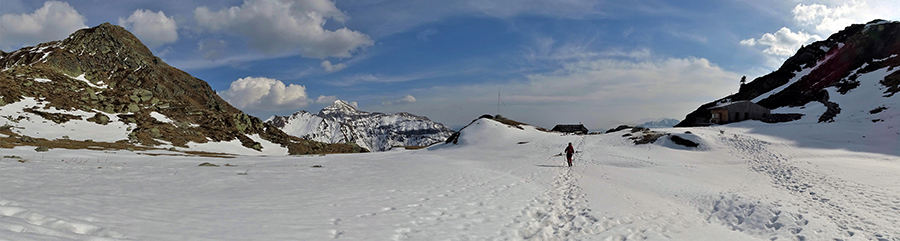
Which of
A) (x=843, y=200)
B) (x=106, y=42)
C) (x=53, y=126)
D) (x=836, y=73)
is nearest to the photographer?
(x=843, y=200)

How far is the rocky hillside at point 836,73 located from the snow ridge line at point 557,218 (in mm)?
66508

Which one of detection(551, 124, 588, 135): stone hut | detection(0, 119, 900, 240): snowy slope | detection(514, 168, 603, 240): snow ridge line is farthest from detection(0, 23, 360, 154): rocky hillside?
detection(514, 168, 603, 240): snow ridge line

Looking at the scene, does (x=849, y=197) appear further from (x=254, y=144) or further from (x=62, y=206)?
(x=254, y=144)

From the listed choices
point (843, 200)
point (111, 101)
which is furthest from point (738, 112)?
point (111, 101)

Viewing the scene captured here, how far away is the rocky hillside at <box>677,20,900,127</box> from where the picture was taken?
61225mm

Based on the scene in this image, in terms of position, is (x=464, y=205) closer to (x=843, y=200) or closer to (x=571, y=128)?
(x=843, y=200)

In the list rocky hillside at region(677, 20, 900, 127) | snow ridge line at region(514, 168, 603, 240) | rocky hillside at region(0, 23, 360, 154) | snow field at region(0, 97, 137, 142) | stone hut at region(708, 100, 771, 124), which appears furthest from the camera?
rocky hillside at region(677, 20, 900, 127)

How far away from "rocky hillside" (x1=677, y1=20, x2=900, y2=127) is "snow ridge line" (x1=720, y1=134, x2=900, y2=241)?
48377 mm

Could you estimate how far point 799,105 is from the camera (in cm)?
7012

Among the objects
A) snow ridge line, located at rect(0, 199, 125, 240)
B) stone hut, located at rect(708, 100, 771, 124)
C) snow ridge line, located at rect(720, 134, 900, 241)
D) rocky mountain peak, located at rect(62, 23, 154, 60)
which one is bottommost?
snow ridge line, located at rect(720, 134, 900, 241)

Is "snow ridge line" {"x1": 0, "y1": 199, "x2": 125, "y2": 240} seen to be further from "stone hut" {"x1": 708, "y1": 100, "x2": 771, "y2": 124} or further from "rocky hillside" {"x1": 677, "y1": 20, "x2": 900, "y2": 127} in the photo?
"rocky hillside" {"x1": 677, "y1": 20, "x2": 900, "y2": 127}

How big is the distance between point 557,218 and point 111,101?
103 metres

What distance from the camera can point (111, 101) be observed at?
76188 mm

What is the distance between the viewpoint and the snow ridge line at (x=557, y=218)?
30.8 feet
